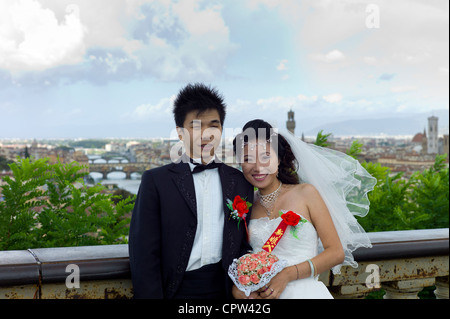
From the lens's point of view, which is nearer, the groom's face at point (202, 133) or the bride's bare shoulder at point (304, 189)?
the groom's face at point (202, 133)

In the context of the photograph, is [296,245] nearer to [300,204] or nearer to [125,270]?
[300,204]

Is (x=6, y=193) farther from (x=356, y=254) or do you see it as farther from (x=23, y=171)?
(x=356, y=254)

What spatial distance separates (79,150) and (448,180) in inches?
190

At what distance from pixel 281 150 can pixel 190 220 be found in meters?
0.73

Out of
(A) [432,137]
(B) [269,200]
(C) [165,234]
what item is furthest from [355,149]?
(A) [432,137]

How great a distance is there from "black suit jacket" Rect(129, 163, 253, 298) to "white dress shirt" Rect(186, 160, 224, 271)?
0.05 m

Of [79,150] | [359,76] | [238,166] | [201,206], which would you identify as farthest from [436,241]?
[359,76]

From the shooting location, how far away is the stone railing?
81.4 inches

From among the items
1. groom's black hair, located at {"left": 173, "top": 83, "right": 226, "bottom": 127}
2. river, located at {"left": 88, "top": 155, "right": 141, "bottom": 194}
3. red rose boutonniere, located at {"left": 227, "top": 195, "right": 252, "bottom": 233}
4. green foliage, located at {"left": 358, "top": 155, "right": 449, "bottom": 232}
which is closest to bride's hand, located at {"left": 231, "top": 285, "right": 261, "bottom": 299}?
red rose boutonniere, located at {"left": 227, "top": 195, "right": 252, "bottom": 233}

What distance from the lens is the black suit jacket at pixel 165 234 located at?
2018mm

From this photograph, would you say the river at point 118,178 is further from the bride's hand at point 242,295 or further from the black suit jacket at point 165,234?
the bride's hand at point 242,295

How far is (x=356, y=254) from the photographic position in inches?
103

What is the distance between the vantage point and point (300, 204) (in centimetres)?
226

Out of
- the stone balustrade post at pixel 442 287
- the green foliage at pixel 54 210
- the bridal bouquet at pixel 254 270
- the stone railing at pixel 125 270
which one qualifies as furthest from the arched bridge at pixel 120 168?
the stone balustrade post at pixel 442 287
